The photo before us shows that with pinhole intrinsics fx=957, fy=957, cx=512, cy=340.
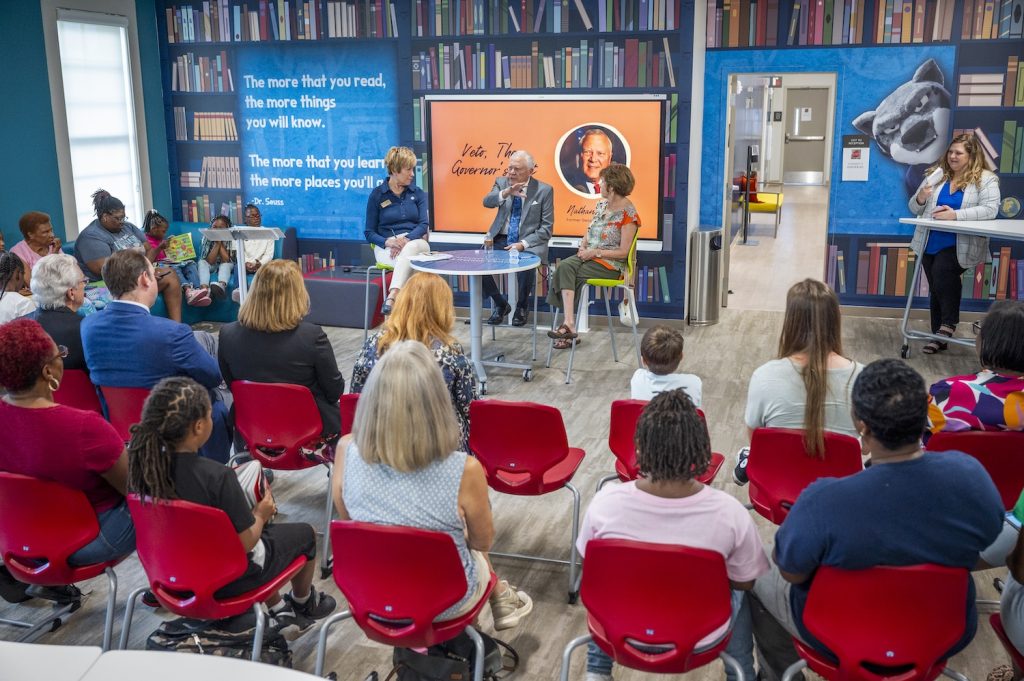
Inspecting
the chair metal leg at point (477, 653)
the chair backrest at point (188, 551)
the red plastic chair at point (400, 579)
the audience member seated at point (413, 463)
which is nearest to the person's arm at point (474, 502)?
the audience member seated at point (413, 463)

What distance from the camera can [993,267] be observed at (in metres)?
7.87

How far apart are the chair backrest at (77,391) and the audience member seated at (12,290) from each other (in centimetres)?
85

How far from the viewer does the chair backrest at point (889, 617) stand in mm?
2199

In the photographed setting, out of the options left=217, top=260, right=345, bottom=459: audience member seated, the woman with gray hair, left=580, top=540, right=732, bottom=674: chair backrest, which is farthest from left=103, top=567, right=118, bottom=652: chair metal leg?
left=580, top=540, right=732, bottom=674: chair backrest

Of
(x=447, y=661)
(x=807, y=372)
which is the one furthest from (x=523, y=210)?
(x=447, y=661)

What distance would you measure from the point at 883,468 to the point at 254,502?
6.01 ft

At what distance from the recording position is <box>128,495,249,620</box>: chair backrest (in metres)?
2.62

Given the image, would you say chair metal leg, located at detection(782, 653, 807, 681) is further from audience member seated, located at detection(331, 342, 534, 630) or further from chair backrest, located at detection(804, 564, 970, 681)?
audience member seated, located at detection(331, 342, 534, 630)

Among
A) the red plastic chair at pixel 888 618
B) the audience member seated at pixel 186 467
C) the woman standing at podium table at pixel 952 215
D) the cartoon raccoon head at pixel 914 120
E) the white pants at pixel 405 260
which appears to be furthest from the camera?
the cartoon raccoon head at pixel 914 120

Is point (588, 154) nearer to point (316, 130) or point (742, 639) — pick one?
point (316, 130)

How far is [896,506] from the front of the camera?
87.5 inches

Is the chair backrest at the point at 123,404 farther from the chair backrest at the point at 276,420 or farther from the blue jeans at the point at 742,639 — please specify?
the blue jeans at the point at 742,639

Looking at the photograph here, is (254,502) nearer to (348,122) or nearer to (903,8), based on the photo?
(348,122)

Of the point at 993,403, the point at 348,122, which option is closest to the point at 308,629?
the point at 993,403
